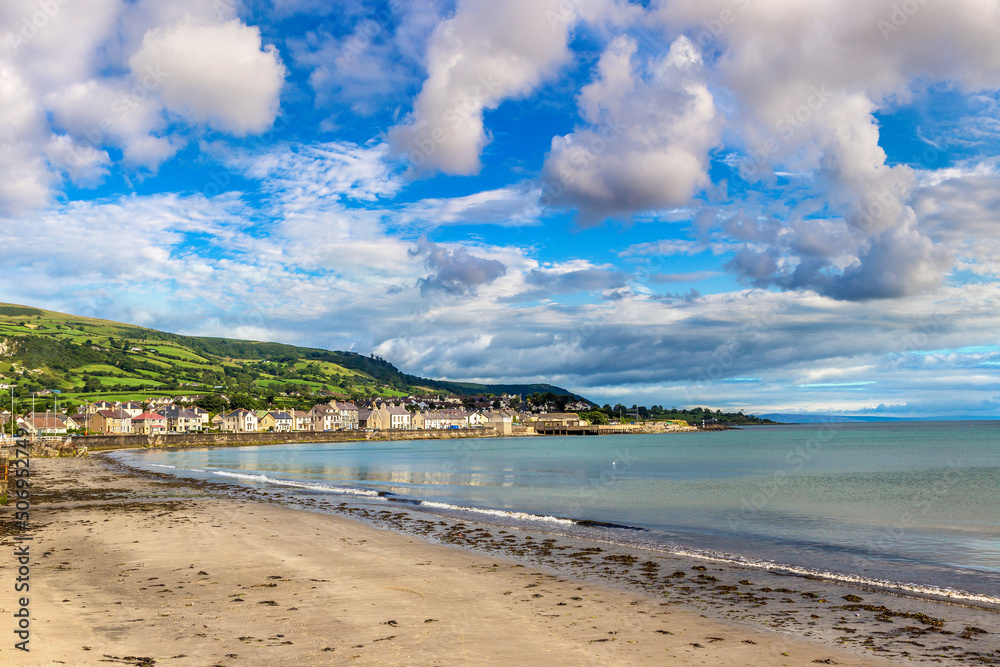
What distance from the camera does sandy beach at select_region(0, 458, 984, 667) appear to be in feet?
27.6

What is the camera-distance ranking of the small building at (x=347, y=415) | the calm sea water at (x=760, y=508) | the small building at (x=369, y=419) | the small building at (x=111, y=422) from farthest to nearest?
the small building at (x=347, y=415), the small building at (x=369, y=419), the small building at (x=111, y=422), the calm sea water at (x=760, y=508)

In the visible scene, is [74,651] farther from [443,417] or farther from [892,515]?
[443,417]

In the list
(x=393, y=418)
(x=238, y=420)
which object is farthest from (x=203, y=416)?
(x=393, y=418)

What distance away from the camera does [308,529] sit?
2033 centimetres

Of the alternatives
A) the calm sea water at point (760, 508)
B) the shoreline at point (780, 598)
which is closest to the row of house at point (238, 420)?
the calm sea water at point (760, 508)

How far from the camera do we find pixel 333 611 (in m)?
10.6

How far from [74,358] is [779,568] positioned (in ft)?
689

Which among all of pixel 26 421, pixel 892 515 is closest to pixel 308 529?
pixel 892 515

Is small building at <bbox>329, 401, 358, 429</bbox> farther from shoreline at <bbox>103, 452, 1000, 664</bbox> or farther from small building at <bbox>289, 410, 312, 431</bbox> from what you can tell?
shoreline at <bbox>103, 452, 1000, 664</bbox>

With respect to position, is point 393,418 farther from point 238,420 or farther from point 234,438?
point 234,438

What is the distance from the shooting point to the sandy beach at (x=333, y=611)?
8.41 m

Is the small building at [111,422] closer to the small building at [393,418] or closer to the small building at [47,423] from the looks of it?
the small building at [47,423]

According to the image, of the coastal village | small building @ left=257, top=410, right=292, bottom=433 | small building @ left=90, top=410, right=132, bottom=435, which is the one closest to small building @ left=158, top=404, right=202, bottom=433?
the coastal village

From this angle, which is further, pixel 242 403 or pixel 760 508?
pixel 242 403
